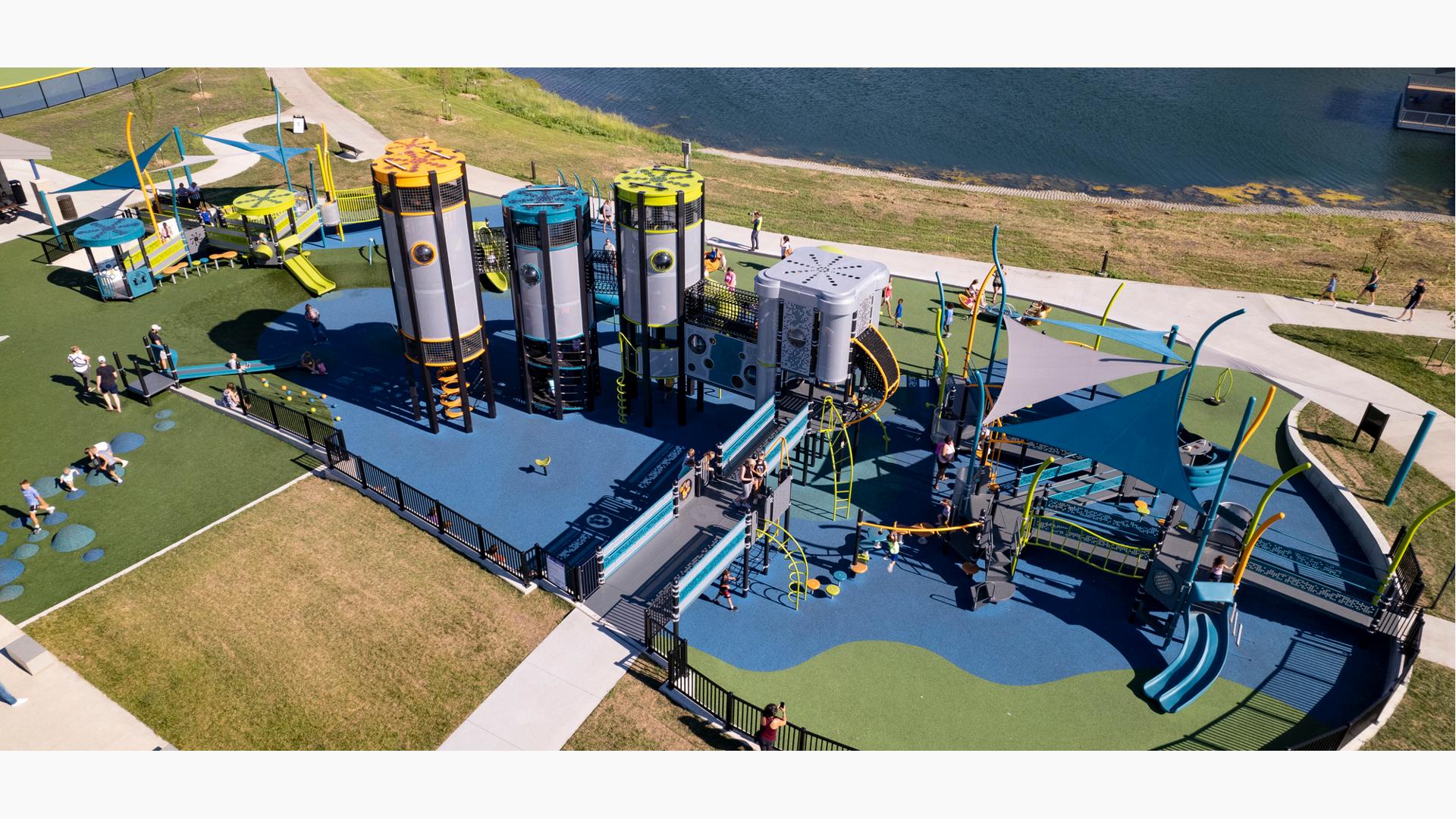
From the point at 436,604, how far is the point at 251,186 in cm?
3227

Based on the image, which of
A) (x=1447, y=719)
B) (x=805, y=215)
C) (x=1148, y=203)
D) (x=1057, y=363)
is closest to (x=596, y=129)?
(x=805, y=215)

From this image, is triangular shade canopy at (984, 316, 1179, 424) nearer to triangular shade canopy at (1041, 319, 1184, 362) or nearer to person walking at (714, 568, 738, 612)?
triangular shade canopy at (1041, 319, 1184, 362)

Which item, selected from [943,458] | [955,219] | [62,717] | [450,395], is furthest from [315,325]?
[955,219]

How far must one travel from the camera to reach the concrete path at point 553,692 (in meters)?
18.0

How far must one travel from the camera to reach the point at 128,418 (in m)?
27.3

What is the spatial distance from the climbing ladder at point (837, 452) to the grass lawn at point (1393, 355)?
63.3ft

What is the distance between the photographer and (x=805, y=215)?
→ 4519 centimetres

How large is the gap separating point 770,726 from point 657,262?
43.4 feet

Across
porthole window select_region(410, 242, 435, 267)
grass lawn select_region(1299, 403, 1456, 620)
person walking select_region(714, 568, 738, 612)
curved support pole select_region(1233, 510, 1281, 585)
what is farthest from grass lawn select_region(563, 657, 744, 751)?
grass lawn select_region(1299, 403, 1456, 620)

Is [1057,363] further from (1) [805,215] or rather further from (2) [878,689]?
(1) [805,215]

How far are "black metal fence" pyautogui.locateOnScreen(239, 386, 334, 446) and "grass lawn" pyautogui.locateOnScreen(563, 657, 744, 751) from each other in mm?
11963

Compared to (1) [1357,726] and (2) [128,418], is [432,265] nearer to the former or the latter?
(2) [128,418]

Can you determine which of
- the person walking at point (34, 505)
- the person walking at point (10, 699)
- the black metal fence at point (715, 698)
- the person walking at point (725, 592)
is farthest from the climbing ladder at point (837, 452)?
the person walking at point (34, 505)

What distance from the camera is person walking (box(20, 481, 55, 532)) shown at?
22734 mm
